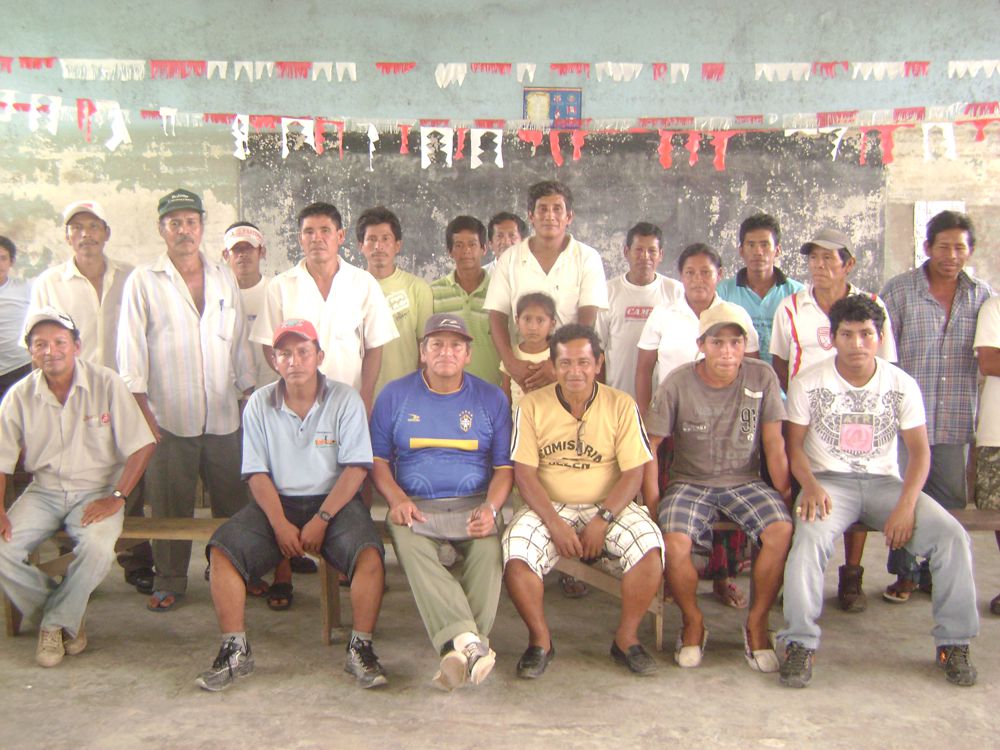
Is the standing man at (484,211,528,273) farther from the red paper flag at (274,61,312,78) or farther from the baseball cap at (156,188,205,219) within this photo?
the red paper flag at (274,61,312,78)

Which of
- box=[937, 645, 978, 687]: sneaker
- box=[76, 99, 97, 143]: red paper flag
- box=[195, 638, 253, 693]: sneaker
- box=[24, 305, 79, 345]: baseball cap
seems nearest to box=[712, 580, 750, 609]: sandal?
box=[937, 645, 978, 687]: sneaker

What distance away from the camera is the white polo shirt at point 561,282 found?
3949 millimetres

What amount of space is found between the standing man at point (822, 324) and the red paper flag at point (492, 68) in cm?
304

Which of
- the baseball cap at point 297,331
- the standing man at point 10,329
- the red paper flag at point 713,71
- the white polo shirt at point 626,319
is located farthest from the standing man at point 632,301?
the standing man at point 10,329

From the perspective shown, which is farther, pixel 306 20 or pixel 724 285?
pixel 306 20

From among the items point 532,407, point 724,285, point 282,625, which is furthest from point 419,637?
point 724,285

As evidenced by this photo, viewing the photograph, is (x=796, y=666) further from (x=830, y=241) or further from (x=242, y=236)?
(x=242, y=236)

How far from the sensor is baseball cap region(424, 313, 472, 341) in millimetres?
3219

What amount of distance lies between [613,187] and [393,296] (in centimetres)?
248

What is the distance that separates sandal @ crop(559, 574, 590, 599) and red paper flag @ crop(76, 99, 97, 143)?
4659 mm

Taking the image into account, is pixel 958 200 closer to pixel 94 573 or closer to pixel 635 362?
pixel 635 362

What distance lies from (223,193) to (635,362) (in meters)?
3.43

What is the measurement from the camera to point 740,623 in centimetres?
347

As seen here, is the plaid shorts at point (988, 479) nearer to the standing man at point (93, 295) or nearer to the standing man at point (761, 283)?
the standing man at point (761, 283)
